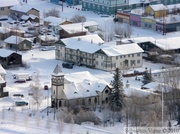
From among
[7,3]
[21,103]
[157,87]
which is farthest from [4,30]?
[157,87]

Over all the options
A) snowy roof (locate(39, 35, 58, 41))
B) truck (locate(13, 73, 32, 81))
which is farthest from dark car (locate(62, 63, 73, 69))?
snowy roof (locate(39, 35, 58, 41))

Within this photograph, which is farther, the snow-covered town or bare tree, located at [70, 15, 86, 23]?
bare tree, located at [70, 15, 86, 23]

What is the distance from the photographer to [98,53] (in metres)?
37.2

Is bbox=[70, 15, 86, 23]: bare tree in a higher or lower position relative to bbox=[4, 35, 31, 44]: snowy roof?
lower

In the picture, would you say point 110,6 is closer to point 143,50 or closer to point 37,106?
point 143,50

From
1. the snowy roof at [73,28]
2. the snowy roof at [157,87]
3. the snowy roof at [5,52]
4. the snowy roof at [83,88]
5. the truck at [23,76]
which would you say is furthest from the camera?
the snowy roof at [73,28]

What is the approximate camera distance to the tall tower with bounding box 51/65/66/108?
3086cm

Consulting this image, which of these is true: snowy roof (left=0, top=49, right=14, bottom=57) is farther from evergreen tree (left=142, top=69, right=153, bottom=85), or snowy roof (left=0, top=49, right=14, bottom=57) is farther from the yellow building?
the yellow building

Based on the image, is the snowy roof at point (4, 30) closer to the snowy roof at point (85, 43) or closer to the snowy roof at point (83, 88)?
the snowy roof at point (85, 43)

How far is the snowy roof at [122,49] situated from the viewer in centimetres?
3703

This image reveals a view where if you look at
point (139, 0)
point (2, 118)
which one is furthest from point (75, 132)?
point (139, 0)

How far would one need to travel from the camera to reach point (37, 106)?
30766 millimetres

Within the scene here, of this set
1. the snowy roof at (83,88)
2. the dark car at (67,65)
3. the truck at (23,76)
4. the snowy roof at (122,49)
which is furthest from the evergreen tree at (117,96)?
the dark car at (67,65)

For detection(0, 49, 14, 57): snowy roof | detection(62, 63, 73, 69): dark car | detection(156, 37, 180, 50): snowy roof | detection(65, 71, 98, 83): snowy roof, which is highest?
detection(65, 71, 98, 83): snowy roof
